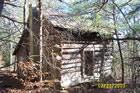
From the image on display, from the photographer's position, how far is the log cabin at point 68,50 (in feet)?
22.5

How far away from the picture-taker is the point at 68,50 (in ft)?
25.6

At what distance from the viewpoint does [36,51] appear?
8102mm

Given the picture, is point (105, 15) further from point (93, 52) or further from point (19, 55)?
point (19, 55)

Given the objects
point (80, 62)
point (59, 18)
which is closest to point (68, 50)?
point (80, 62)

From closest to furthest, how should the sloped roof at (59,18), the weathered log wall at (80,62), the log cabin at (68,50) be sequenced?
the sloped roof at (59,18) → the log cabin at (68,50) → the weathered log wall at (80,62)

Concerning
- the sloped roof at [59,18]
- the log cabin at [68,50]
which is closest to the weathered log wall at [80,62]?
the log cabin at [68,50]

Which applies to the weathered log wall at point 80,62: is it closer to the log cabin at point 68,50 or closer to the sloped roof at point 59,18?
the log cabin at point 68,50

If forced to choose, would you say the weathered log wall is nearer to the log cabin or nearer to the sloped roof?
the log cabin

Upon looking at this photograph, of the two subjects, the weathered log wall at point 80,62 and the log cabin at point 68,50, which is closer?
the log cabin at point 68,50

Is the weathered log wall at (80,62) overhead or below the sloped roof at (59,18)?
below

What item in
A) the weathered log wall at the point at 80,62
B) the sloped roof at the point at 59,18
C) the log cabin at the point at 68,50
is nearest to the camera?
the sloped roof at the point at 59,18

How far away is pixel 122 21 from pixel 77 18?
323 centimetres

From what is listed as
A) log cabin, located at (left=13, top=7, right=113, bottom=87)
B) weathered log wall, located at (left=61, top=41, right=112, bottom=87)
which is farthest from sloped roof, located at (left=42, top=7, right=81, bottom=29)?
weathered log wall, located at (left=61, top=41, right=112, bottom=87)

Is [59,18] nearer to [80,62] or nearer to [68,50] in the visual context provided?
[68,50]
